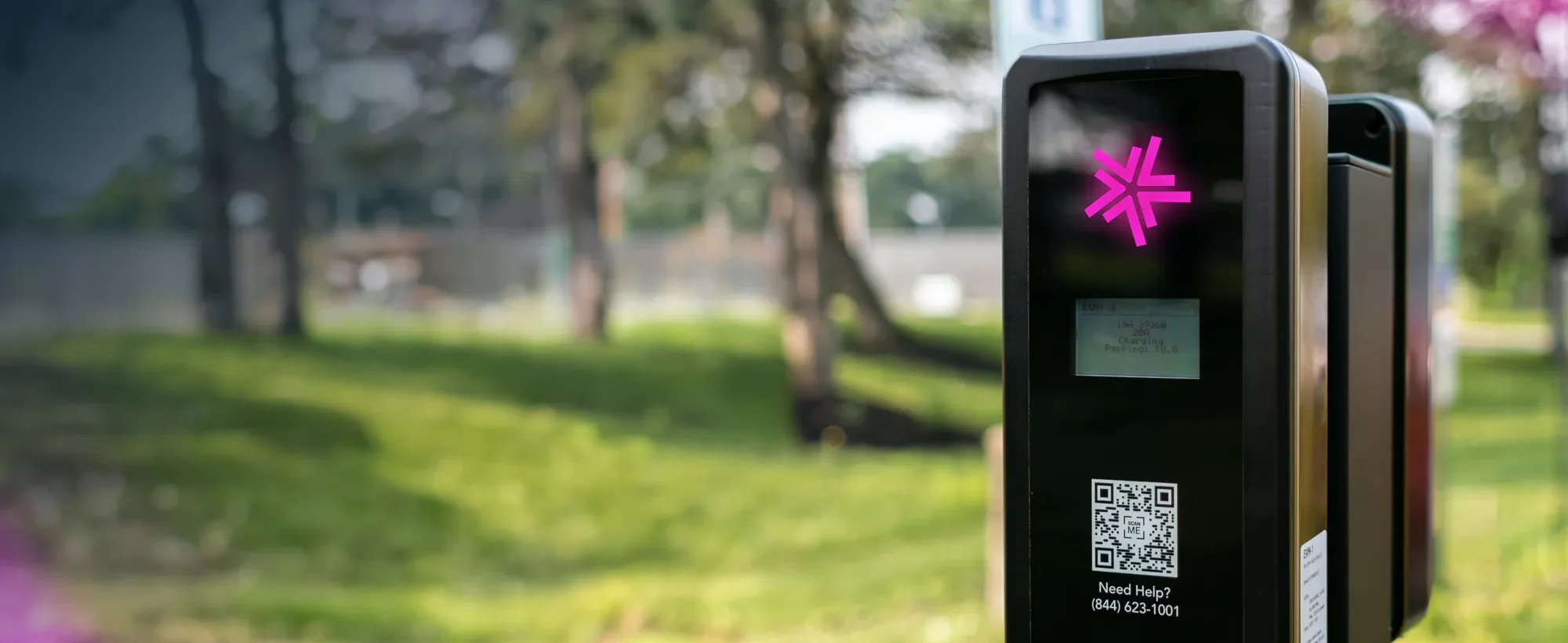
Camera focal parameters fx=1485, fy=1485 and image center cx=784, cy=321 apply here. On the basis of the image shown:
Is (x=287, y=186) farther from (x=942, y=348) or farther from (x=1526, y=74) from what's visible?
(x=1526, y=74)

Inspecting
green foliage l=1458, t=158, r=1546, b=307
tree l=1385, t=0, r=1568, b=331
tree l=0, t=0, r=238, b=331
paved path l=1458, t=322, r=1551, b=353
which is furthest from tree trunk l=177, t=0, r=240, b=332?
paved path l=1458, t=322, r=1551, b=353

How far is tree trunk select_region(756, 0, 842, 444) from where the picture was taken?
1370 cm

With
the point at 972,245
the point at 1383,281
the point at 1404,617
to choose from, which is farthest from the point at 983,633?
the point at 972,245

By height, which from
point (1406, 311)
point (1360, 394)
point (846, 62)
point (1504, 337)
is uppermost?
point (846, 62)

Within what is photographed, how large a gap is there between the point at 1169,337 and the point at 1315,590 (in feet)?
1.85

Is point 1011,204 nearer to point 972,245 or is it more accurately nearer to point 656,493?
point 656,493

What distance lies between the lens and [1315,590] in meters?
2.64

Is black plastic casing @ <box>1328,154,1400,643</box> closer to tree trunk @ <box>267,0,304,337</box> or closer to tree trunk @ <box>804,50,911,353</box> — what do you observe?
tree trunk @ <box>804,50,911,353</box>

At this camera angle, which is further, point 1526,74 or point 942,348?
point 942,348

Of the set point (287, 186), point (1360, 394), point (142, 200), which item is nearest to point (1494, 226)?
point (287, 186)

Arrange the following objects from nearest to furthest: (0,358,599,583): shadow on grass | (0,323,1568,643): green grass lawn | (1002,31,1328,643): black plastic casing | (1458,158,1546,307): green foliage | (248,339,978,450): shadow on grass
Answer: (1002,31,1328,643): black plastic casing < (0,323,1568,643): green grass lawn < (0,358,599,583): shadow on grass < (248,339,978,450): shadow on grass < (1458,158,1546,307): green foliage

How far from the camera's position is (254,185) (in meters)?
12.8

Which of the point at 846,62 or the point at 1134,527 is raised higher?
the point at 846,62

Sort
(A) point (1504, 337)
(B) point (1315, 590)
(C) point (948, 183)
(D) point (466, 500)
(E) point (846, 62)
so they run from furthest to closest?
(A) point (1504, 337), (C) point (948, 183), (E) point (846, 62), (D) point (466, 500), (B) point (1315, 590)
